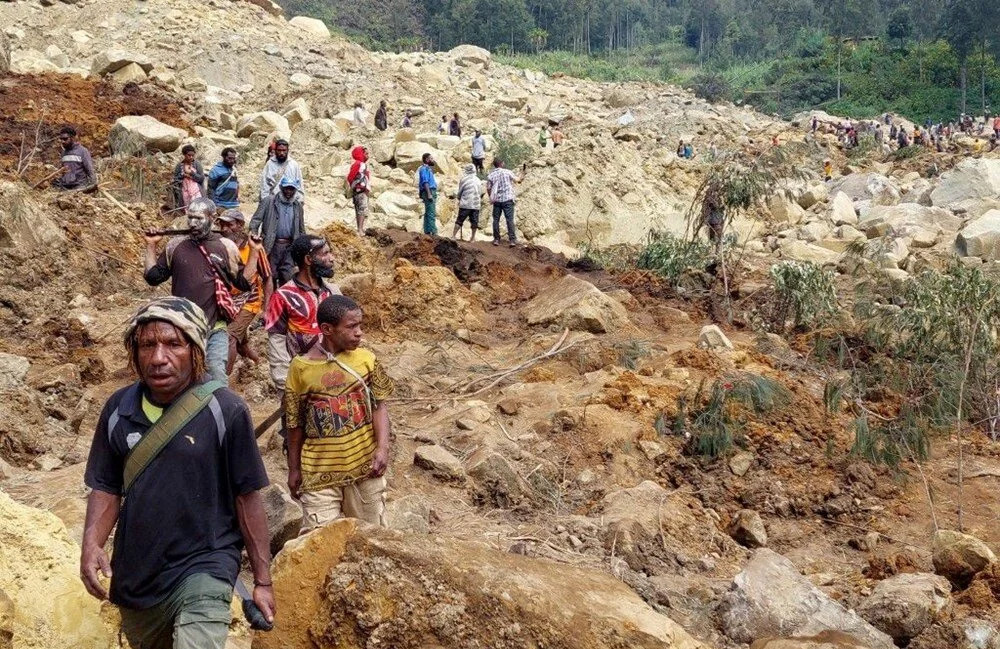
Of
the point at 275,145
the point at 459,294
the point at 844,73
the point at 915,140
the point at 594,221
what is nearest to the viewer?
the point at 275,145

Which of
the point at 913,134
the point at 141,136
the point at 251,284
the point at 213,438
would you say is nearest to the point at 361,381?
the point at 213,438

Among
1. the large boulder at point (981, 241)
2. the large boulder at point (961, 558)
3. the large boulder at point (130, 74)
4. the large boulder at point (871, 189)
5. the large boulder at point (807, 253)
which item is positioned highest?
the large boulder at point (130, 74)

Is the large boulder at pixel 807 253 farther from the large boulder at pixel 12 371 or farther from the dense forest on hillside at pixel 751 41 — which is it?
the dense forest on hillside at pixel 751 41

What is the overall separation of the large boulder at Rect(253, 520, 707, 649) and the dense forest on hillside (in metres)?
45.9

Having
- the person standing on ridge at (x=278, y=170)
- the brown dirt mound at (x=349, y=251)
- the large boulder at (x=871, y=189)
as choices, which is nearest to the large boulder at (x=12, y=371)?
the person standing on ridge at (x=278, y=170)

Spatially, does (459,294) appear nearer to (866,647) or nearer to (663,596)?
(663,596)

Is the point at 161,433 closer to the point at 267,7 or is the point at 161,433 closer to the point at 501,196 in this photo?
the point at 501,196

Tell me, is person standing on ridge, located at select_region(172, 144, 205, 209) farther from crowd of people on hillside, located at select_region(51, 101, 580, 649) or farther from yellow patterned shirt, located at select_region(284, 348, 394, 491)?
yellow patterned shirt, located at select_region(284, 348, 394, 491)

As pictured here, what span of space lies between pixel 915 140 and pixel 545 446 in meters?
26.3

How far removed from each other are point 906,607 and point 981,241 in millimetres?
11869

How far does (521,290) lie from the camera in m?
10.6

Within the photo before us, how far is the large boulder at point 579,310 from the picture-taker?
8742mm

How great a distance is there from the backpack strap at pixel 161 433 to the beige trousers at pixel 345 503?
1.22 metres

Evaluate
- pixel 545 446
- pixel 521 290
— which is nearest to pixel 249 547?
pixel 545 446
